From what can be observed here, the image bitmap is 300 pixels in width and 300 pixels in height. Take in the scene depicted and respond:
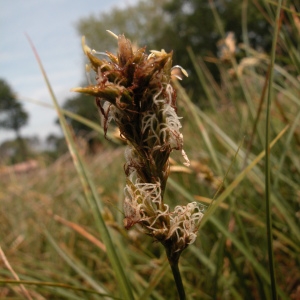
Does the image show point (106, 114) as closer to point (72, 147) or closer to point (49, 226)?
point (72, 147)

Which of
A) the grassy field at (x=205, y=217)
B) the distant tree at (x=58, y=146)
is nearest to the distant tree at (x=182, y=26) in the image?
the distant tree at (x=58, y=146)

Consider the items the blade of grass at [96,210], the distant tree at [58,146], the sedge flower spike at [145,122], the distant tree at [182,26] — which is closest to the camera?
the sedge flower spike at [145,122]

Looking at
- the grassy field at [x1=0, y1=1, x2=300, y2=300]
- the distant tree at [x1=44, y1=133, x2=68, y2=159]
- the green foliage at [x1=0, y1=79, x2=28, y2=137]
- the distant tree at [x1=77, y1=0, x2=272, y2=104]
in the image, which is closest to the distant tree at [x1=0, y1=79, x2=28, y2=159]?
the green foliage at [x1=0, y1=79, x2=28, y2=137]

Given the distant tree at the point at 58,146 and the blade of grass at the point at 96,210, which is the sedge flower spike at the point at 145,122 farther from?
the distant tree at the point at 58,146

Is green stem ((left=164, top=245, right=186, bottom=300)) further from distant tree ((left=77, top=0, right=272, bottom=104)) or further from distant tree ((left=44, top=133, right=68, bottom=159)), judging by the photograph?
distant tree ((left=77, top=0, right=272, bottom=104))

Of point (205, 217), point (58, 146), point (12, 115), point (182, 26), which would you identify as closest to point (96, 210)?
point (205, 217)

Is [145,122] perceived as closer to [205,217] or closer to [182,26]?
[205,217]
